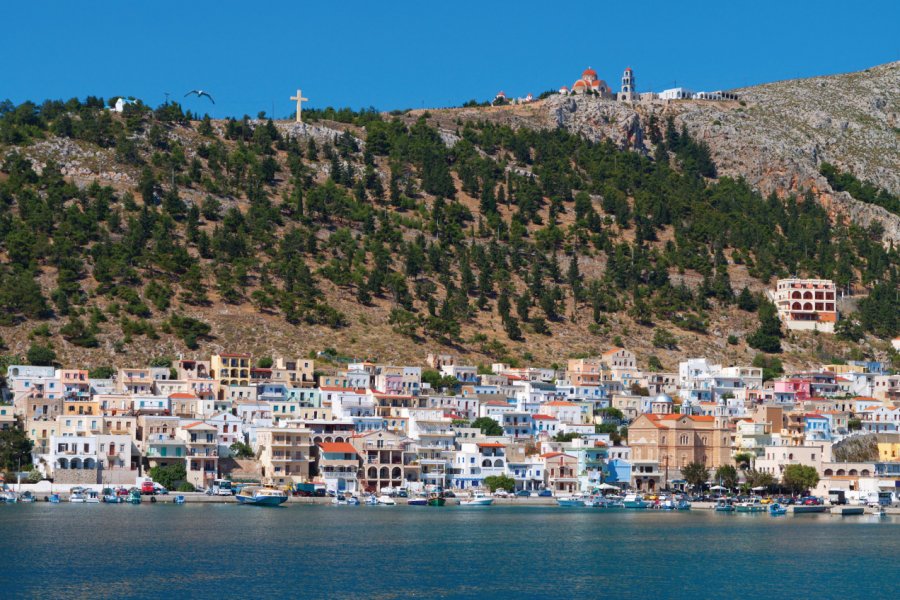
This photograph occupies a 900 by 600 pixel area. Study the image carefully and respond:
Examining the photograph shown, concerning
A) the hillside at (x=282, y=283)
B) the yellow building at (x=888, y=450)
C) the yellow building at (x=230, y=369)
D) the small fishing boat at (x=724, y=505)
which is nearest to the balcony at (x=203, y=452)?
the yellow building at (x=230, y=369)

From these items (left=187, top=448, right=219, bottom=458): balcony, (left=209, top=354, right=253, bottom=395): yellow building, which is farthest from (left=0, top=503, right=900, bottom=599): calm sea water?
(left=209, top=354, right=253, bottom=395): yellow building

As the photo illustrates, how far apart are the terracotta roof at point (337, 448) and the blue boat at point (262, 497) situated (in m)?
7.25

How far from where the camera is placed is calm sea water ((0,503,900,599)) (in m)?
79.1

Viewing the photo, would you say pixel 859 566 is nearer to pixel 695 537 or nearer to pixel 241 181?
pixel 695 537

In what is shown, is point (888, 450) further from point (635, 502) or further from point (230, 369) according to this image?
point (230, 369)

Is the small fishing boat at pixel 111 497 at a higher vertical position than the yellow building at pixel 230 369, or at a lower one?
lower

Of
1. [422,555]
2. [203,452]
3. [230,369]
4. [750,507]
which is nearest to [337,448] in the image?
[203,452]

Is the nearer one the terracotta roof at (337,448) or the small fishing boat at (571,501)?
the terracotta roof at (337,448)

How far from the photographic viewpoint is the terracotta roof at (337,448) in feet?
439

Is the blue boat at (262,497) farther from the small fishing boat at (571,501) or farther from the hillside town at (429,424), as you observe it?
the small fishing boat at (571,501)

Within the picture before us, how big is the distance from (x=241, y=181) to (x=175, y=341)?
45.1 m

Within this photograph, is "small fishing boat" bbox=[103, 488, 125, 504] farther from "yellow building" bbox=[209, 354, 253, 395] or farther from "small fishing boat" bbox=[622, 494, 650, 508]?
"small fishing boat" bbox=[622, 494, 650, 508]

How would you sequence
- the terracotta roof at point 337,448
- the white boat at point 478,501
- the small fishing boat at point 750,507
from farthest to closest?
the terracotta roof at point 337,448 < the white boat at point 478,501 < the small fishing boat at point 750,507

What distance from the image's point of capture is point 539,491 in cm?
14100
